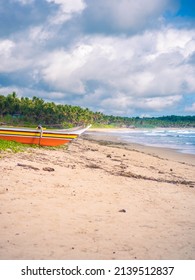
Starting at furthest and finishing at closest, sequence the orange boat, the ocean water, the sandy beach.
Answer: the ocean water
the orange boat
the sandy beach

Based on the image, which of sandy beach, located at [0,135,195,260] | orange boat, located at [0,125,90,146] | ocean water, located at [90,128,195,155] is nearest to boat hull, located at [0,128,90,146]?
orange boat, located at [0,125,90,146]

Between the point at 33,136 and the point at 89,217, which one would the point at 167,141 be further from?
the point at 89,217

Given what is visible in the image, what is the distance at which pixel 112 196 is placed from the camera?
766 centimetres

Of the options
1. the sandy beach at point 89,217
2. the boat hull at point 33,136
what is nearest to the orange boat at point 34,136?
the boat hull at point 33,136

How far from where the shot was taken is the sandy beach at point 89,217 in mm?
4441

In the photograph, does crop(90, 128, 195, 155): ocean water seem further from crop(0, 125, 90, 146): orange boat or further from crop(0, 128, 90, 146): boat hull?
crop(0, 128, 90, 146): boat hull

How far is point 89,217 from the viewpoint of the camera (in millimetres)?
5863

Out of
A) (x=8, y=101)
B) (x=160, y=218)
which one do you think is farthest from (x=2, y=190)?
(x=8, y=101)

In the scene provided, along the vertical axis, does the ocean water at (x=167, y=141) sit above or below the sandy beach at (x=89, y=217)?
above

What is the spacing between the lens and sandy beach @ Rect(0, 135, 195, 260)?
175 inches

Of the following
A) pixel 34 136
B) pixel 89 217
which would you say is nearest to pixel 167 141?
pixel 34 136

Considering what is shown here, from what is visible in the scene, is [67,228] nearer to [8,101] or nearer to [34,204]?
[34,204]

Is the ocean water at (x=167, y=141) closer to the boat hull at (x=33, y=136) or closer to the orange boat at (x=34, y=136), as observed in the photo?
the orange boat at (x=34, y=136)
